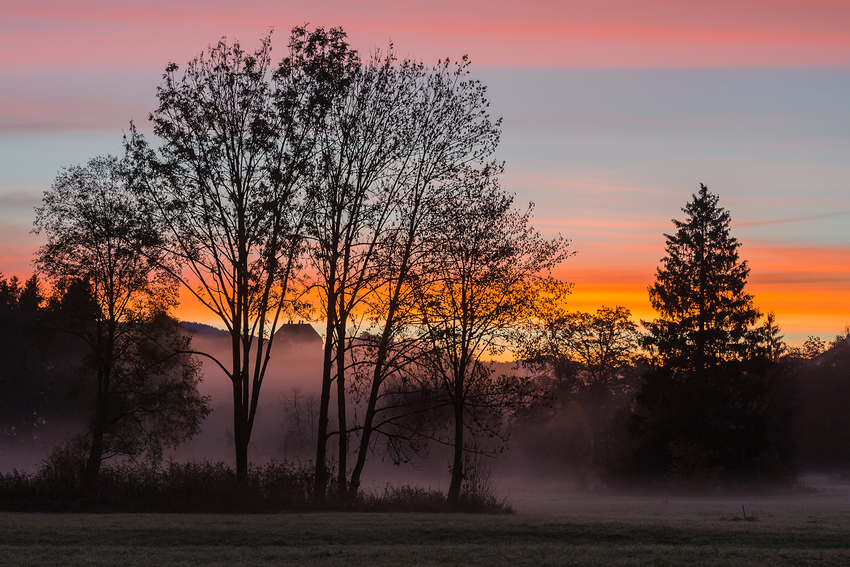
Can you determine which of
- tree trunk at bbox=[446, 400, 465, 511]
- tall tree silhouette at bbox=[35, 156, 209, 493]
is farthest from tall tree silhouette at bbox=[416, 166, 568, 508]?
tall tree silhouette at bbox=[35, 156, 209, 493]

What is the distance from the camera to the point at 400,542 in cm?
1390

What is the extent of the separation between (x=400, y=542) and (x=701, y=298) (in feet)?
120

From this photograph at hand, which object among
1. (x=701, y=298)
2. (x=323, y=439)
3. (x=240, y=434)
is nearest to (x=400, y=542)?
(x=323, y=439)

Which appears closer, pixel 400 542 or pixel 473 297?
pixel 400 542

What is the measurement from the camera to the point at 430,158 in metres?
26.7

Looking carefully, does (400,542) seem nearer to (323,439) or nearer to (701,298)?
(323,439)

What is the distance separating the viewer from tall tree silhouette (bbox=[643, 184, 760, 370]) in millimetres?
45344

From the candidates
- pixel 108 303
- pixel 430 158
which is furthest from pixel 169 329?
pixel 430 158

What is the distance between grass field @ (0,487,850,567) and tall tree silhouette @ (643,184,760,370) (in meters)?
29.4

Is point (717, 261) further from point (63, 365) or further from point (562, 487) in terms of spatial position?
point (63, 365)

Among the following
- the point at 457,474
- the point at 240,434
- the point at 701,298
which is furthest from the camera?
the point at 701,298

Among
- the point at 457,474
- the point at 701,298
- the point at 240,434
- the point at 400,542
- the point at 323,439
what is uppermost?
the point at 701,298

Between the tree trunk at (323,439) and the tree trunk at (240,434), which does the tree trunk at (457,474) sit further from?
the tree trunk at (240,434)

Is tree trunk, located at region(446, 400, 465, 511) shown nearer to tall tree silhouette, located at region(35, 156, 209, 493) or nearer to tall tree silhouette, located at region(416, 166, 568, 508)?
tall tree silhouette, located at region(416, 166, 568, 508)
